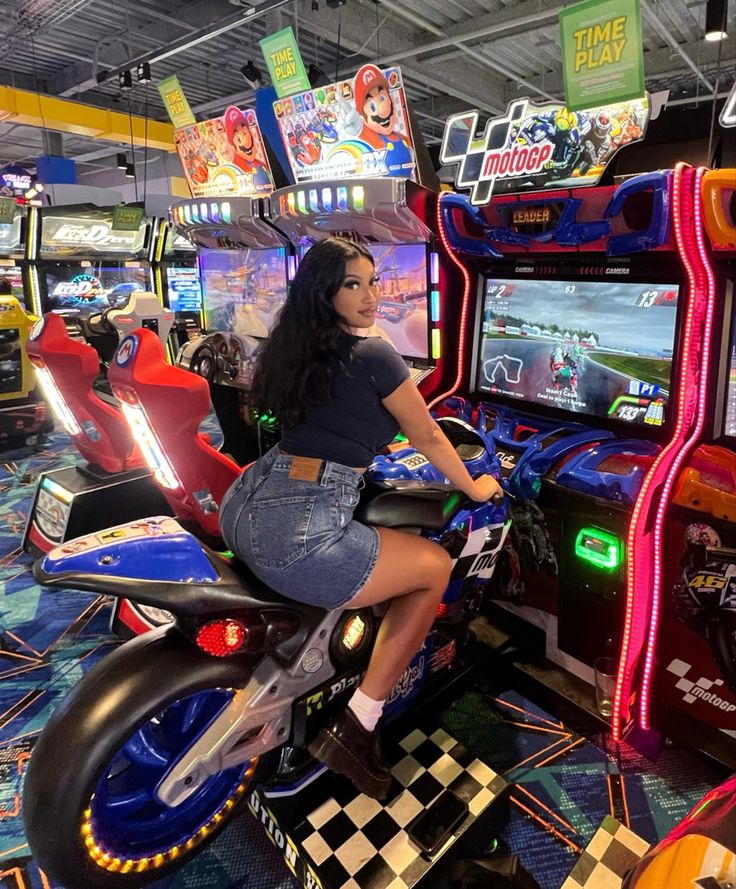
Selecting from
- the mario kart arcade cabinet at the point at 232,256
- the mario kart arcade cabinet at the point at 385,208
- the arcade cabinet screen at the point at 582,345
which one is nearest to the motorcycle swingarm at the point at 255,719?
the arcade cabinet screen at the point at 582,345

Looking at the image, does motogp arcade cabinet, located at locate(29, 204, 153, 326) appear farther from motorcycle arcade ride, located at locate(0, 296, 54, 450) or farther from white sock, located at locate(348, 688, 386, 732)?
white sock, located at locate(348, 688, 386, 732)

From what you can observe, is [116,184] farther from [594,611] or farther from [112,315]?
[594,611]

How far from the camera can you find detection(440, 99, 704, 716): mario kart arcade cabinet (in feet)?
6.84

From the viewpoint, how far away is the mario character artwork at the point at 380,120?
3.35 meters

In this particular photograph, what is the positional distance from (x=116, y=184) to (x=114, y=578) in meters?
19.4

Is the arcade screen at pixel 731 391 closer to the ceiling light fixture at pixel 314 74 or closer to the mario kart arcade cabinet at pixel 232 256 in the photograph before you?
the mario kart arcade cabinet at pixel 232 256

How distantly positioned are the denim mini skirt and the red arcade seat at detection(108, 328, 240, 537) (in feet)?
3.80

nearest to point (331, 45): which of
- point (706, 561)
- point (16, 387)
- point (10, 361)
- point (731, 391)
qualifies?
point (10, 361)

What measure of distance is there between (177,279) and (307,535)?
7.88 metres

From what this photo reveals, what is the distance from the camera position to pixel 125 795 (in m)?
1.72

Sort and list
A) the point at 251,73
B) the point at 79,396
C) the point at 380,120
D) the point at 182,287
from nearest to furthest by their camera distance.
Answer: the point at 380,120 → the point at 79,396 → the point at 251,73 → the point at 182,287

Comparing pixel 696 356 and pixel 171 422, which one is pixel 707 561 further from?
pixel 171 422

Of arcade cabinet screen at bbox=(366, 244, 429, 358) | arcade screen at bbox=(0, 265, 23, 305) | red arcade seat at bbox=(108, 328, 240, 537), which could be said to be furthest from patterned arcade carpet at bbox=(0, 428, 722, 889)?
arcade screen at bbox=(0, 265, 23, 305)

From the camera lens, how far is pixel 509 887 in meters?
1.71
